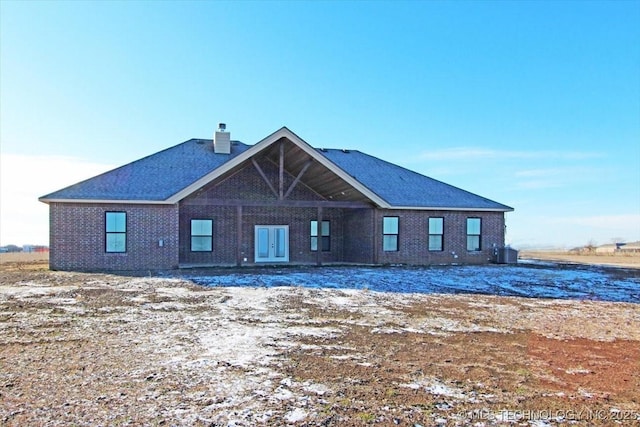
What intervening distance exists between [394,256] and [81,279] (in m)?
12.1

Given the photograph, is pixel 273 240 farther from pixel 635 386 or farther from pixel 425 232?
pixel 635 386

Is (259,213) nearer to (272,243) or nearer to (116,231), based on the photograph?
(272,243)

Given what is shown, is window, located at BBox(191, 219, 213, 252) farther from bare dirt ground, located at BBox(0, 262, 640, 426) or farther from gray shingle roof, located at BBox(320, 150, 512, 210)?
bare dirt ground, located at BBox(0, 262, 640, 426)

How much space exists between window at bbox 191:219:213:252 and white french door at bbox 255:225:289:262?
2057mm

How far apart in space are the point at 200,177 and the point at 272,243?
489 centimetres

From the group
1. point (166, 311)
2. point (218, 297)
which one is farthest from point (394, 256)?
point (166, 311)

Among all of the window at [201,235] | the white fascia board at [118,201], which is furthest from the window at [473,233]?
the white fascia board at [118,201]

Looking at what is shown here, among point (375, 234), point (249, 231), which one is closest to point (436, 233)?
point (375, 234)

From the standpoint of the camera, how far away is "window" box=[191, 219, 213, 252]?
66.3ft

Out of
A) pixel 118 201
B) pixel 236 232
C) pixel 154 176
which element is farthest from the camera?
pixel 236 232

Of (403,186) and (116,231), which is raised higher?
(403,186)

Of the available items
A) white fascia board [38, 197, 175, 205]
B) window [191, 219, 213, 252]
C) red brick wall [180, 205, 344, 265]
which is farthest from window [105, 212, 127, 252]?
window [191, 219, 213, 252]

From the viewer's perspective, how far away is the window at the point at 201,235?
20219mm

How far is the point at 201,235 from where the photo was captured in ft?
66.6
